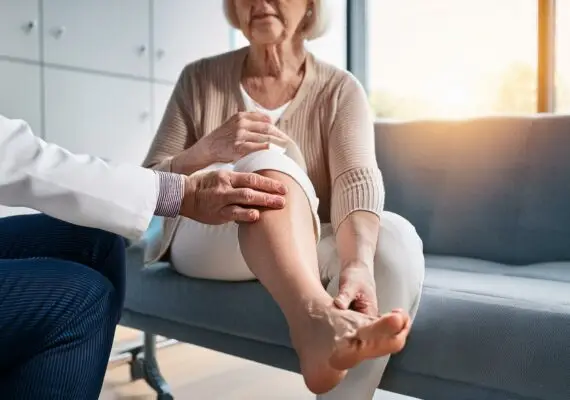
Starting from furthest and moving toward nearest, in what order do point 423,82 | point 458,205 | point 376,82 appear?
point 376,82, point 423,82, point 458,205

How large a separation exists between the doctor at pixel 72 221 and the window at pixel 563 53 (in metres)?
1.82

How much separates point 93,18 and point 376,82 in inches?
55.1

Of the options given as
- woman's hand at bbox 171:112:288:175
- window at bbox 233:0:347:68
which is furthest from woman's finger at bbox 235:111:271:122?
window at bbox 233:0:347:68

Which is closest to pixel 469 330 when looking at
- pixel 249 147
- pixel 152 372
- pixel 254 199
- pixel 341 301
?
pixel 341 301

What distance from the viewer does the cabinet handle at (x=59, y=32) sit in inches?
81.0

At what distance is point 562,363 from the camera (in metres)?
0.90

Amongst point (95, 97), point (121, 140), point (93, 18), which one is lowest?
point (121, 140)

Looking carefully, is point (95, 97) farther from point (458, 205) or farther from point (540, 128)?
point (540, 128)

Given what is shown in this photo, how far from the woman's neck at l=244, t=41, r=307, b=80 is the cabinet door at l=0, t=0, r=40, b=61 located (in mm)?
851

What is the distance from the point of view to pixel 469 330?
38.7 inches

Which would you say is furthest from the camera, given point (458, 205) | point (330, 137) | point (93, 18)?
point (93, 18)

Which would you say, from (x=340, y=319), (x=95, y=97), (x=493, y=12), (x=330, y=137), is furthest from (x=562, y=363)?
(x=493, y=12)

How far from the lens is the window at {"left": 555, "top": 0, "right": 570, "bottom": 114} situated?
238cm

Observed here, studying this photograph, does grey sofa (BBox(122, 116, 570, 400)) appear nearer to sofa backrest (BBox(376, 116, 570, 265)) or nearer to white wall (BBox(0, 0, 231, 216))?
sofa backrest (BBox(376, 116, 570, 265))
